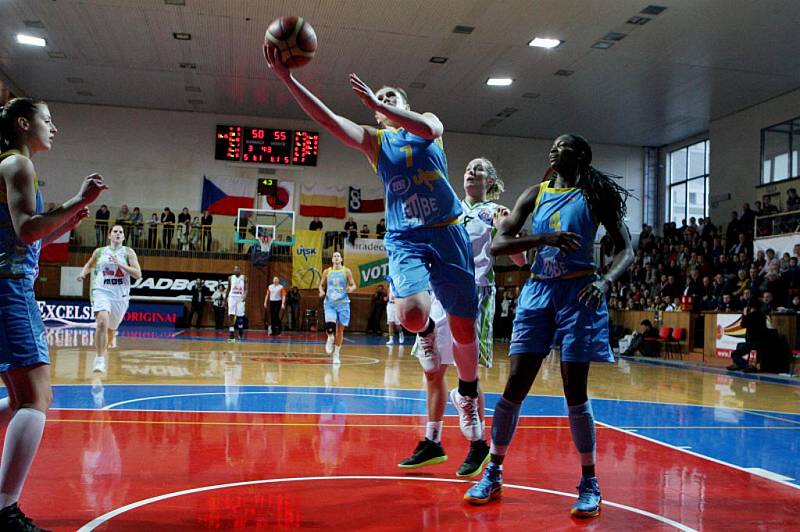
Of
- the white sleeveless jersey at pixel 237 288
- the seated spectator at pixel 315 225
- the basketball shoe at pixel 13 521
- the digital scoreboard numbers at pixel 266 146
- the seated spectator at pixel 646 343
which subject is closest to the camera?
the basketball shoe at pixel 13 521

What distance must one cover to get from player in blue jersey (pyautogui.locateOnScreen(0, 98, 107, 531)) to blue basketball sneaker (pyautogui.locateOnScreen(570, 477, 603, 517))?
8.07ft

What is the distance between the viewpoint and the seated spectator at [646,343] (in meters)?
18.8

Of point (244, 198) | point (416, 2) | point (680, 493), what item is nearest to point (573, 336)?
point (680, 493)

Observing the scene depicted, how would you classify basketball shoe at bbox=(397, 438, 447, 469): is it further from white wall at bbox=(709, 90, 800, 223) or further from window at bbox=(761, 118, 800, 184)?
white wall at bbox=(709, 90, 800, 223)

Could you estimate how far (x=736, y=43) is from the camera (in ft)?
60.6

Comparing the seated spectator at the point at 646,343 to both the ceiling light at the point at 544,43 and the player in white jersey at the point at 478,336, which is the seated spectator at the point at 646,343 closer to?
the ceiling light at the point at 544,43

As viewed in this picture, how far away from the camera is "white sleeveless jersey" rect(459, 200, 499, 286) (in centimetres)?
528

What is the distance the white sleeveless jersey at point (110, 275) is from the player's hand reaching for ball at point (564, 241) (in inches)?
301

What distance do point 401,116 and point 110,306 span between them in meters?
7.34

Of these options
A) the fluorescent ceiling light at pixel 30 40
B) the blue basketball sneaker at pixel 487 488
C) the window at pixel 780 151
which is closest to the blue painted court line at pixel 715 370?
the window at pixel 780 151

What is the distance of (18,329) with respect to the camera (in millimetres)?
3023

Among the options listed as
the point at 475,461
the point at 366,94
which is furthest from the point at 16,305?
the point at 475,461

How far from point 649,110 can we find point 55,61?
63.9 feet

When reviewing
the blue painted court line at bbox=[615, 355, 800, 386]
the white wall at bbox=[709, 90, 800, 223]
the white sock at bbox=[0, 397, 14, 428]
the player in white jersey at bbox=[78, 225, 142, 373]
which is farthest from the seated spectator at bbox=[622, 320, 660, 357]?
the white sock at bbox=[0, 397, 14, 428]
